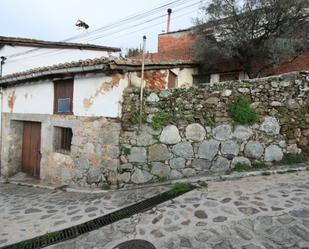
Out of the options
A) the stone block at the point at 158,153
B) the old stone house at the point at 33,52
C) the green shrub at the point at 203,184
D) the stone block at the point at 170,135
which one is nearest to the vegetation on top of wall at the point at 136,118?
the stone block at the point at 170,135

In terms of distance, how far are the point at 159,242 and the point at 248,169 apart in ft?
9.94

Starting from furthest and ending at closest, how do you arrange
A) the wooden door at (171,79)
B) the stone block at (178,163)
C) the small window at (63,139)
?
the wooden door at (171,79)
the small window at (63,139)
the stone block at (178,163)

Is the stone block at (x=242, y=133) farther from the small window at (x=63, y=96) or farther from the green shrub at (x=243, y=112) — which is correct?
the small window at (x=63, y=96)

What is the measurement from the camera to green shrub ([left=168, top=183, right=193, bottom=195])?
5.11 metres

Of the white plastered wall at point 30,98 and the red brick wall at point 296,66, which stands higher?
the red brick wall at point 296,66

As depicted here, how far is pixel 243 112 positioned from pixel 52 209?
4.65 meters

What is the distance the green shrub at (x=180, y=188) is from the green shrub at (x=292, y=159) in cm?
224

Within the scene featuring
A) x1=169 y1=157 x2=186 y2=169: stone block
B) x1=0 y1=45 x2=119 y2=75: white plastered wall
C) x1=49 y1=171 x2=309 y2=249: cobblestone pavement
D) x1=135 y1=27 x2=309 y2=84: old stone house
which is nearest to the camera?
x1=49 y1=171 x2=309 y2=249: cobblestone pavement

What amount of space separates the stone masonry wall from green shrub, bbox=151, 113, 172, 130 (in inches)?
0.9

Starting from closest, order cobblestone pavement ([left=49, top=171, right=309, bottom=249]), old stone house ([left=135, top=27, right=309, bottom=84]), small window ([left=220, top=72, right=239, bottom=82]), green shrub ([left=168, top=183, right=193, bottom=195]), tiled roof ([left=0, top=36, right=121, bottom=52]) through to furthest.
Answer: cobblestone pavement ([left=49, top=171, right=309, bottom=249]) < green shrub ([left=168, top=183, right=193, bottom=195]) < old stone house ([left=135, top=27, right=309, bottom=84]) < small window ([left=220, top=72, right=239, bottom=82]) < tiled roof ([left=0, top=36, right=121, bottom=52])

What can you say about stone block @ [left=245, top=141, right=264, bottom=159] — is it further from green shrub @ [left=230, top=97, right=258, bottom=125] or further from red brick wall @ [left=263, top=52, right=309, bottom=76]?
red brick wall @ [left=263, top=52, right=309, bottom=76]

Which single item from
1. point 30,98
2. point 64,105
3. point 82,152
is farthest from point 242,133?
point 30,98

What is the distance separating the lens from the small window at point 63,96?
23.8 ft

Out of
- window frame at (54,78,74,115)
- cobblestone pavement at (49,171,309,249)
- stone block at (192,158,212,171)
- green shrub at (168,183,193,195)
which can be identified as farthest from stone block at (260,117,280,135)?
window frame at (54,78,74,115)
